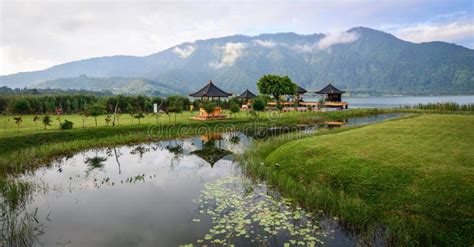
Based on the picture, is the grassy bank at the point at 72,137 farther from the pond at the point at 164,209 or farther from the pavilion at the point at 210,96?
the pavilion at the point at 210,96

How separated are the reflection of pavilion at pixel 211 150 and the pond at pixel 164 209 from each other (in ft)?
2.72

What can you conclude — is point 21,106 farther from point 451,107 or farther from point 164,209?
point 451,107

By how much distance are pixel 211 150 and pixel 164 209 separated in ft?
34.0

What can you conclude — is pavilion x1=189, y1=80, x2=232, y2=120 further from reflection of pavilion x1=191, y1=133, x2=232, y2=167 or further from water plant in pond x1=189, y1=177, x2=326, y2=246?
water plant in pond x1=189, y1=177, x2=326, y2=246

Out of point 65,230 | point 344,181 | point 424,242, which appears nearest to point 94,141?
point 65,230

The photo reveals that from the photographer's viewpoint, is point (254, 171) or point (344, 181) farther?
point (254, 171)

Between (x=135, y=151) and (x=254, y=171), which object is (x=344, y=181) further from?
(x=135, y=151)

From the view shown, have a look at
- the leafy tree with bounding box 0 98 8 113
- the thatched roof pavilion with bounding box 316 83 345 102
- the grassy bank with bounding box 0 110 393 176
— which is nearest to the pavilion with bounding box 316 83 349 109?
the thatched roof pavilion with bounding box 316 83 345 102

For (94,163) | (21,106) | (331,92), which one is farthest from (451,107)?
(21,106)

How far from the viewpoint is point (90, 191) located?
12.6 meters

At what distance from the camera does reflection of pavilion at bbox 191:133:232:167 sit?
1833 centimetres

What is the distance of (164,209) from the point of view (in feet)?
34.4

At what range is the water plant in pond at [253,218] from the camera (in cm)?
818

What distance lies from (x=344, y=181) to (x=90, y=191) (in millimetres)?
9662
